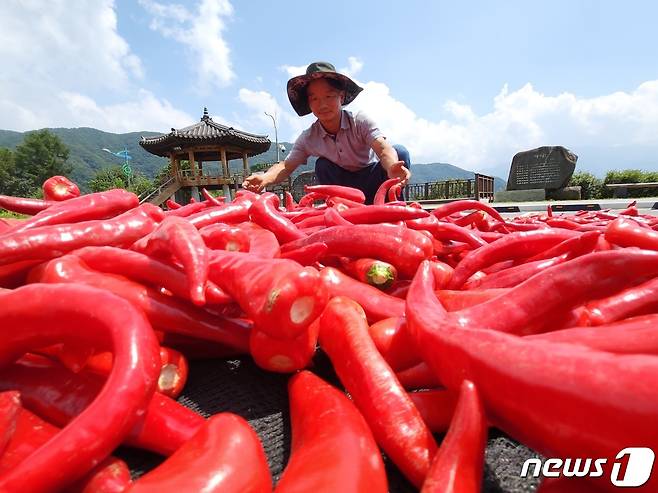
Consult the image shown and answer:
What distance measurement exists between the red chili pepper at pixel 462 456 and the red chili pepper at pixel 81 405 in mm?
465

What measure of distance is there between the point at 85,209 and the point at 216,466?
4.76 ft

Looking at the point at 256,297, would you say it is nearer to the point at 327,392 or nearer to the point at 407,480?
the point at 327,392

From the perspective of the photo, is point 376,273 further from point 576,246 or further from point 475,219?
point 475,219

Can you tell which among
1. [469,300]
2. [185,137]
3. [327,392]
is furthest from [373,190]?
[185,137]

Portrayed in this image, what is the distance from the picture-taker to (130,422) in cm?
70

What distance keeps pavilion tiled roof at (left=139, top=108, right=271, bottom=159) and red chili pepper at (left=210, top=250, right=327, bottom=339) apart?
88.1 feet

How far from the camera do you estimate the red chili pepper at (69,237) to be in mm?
1204

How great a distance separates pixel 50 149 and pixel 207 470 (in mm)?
64496

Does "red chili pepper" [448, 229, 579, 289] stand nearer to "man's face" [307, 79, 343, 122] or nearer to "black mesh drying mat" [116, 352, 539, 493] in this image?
"black mesh drying mat" [116, 352, 539, 493]

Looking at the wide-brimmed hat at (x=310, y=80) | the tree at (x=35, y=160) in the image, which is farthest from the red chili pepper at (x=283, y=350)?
the tree at (x=35, y=160)

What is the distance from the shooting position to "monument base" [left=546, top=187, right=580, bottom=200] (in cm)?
1739

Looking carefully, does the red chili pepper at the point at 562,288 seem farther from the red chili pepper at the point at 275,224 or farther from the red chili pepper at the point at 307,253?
the red chili pepper at the point at 275,224

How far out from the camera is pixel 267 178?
13.5 ft

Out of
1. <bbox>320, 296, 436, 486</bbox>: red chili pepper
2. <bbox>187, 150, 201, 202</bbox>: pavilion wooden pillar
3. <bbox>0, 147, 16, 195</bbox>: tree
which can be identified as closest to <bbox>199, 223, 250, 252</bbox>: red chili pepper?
<bbox>320, 296, 436, 486</bbox>: red chili pepper
